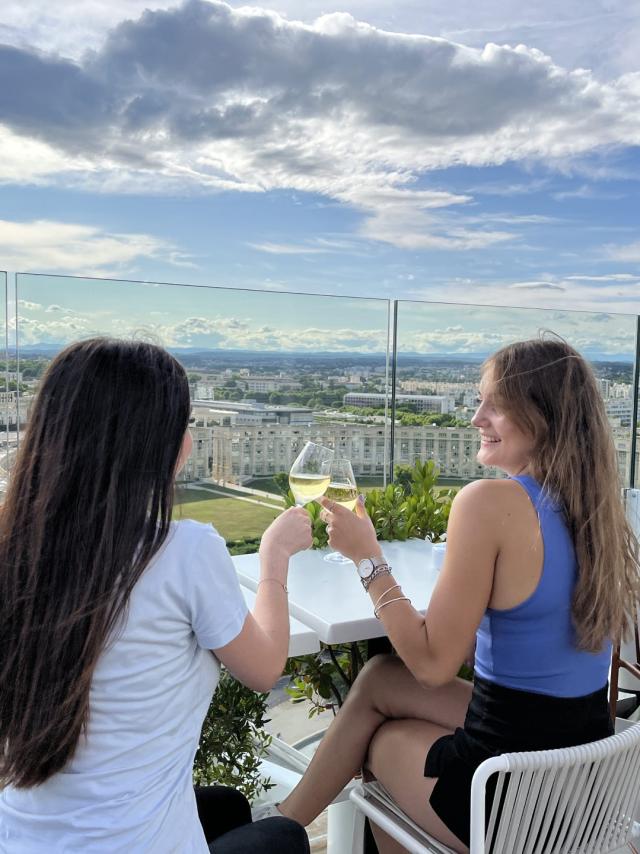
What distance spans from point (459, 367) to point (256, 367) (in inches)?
39.5

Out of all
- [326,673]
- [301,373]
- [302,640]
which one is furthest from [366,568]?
[301,373]

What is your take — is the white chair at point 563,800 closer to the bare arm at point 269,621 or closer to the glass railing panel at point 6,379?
the bare arm at point 269,621

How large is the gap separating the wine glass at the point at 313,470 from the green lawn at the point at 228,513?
1280 millimetres

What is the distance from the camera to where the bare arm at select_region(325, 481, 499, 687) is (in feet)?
4.37

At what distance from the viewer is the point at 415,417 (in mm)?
3621

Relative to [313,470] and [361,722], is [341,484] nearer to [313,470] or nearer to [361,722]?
[313,470]

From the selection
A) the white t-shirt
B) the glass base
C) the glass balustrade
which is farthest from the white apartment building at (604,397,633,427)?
the white t-shirt

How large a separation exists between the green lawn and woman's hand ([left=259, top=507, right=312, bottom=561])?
1.64m

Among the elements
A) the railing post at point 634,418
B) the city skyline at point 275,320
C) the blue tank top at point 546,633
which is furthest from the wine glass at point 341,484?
the railing post at point 634,418

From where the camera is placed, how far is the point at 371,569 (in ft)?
4.90

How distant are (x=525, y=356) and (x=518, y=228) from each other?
24233 millimetres

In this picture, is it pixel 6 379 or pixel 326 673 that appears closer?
pixel 326 673

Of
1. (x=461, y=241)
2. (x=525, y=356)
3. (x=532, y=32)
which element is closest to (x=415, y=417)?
(x=525, y=356)

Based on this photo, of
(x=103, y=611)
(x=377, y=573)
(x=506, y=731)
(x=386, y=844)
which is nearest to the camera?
(x=103, y=611)
